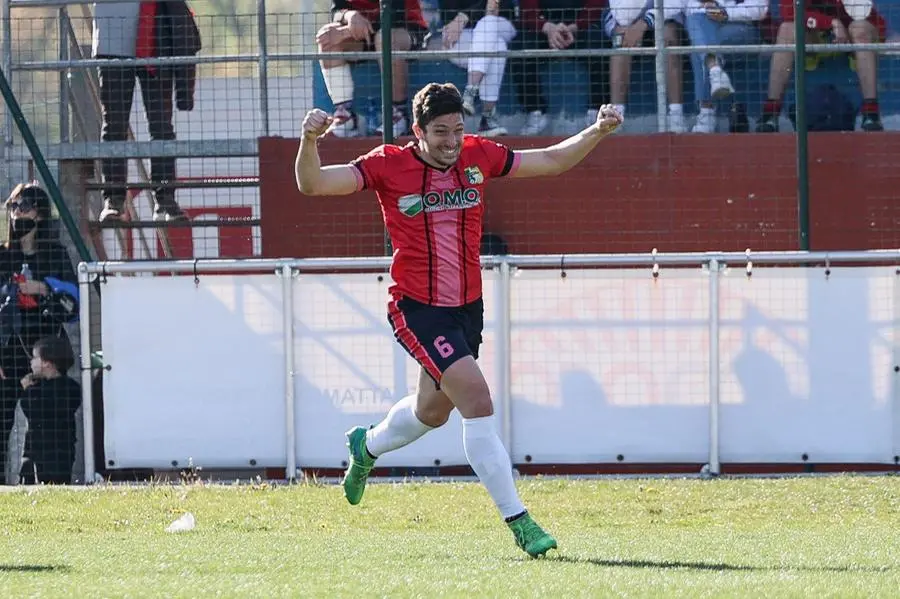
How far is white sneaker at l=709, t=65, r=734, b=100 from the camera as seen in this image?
41.8 ft

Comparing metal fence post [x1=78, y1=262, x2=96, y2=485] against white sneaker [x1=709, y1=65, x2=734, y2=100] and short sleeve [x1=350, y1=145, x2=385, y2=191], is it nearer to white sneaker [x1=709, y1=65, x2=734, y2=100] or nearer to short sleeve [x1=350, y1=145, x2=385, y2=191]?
short sleeve [x1=350, y1=145, x2=385, y2=191]

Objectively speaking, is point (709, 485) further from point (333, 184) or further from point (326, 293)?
point (333, 184)

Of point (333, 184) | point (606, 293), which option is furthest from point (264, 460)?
point (333, 184)

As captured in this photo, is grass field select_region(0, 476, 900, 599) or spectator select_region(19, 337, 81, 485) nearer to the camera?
grass field select_region(0, 476, 900, 599)

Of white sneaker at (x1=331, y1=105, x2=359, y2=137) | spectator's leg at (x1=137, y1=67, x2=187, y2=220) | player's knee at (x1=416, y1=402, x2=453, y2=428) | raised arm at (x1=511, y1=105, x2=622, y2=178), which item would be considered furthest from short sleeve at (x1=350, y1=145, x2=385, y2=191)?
spectator's leg at (x1=137, y1=67, x2=187, y2=220)

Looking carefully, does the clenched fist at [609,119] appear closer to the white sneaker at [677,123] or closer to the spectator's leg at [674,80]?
the spectator's leg at [674,80]

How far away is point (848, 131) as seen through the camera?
42.5 ft

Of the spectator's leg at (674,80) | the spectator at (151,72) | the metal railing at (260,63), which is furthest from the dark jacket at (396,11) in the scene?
the spectator's leg at (674,80)

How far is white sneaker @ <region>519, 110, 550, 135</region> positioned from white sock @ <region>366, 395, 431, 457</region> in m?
5.10

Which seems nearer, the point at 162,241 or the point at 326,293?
the point at 326,293

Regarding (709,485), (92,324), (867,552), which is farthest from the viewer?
(92,324)

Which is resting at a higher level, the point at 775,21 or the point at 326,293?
the point at 775,21

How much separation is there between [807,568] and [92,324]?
274 inches

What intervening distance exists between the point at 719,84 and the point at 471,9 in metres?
2.04
